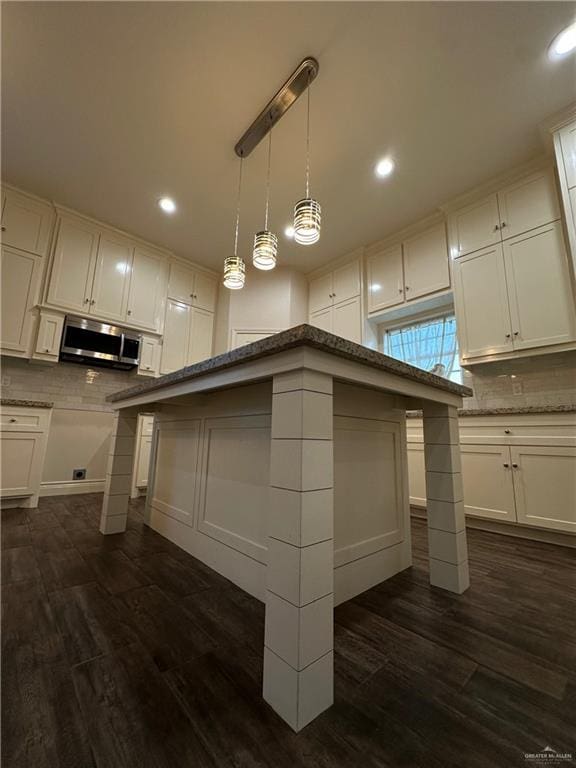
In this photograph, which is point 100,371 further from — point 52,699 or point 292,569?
point 292,569

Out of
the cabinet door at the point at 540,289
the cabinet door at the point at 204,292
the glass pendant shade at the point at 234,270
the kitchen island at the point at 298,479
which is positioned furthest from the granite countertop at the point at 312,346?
the cabinet door at the point at 204,292

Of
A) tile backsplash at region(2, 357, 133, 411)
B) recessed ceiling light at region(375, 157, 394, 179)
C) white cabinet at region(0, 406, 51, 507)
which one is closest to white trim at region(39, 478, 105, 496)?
white cabinet at region(0, 406, 51, 507)

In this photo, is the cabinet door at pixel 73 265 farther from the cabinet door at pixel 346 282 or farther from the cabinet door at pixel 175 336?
the cabinet door at pixel 346 282

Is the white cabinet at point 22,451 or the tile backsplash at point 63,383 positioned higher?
the tile backsplash at point 63,383

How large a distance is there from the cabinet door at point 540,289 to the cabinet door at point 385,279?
3.30ft

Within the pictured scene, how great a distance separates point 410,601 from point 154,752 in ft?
3.12

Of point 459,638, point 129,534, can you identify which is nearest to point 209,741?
point 459,638

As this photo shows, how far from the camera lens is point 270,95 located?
203cm

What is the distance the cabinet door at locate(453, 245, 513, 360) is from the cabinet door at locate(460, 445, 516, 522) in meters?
0.85

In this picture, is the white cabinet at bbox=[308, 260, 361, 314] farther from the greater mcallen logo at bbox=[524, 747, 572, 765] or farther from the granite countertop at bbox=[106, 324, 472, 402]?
the greater mcallen logo at bbox=[524, 747, 572, 765]

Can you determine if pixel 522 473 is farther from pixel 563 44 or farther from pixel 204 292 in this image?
pixel 204 292

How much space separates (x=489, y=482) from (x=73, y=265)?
13.8ft

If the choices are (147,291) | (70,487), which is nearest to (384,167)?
(147,291)

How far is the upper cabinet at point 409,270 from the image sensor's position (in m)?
3.04
